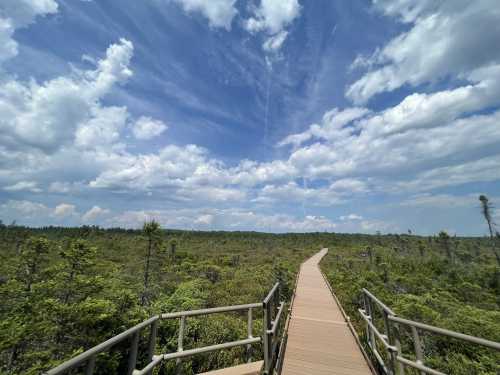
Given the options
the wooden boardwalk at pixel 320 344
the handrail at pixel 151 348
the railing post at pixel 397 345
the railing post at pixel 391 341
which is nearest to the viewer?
the handrail at pixel 151 348

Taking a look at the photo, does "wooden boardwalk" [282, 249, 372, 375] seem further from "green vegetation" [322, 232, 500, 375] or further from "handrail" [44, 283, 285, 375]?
"green vegetation" [322, 232, 500, 375]

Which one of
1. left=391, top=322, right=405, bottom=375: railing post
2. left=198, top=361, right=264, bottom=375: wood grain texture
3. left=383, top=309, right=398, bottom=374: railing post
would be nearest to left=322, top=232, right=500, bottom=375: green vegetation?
left=383, top=309, right=398, bottom=374: railing post

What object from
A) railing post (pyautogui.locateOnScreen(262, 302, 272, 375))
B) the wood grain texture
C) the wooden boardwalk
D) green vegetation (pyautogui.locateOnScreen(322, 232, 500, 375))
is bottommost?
green vegetation (pyautogui.locateOnScreen(322, 232, 500, 375))

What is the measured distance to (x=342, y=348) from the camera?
5.16 meters

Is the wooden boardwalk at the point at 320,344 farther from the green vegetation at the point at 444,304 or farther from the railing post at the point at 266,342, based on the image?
the green vegetation at the point at 444,304

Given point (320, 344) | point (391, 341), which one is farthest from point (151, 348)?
point (320, 344)

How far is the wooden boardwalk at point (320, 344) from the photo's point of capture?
438 cm

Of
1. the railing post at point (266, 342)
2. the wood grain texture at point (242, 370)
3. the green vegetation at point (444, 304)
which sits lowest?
the green vegetation at point (444, 304)

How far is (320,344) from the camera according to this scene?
17.6 feet

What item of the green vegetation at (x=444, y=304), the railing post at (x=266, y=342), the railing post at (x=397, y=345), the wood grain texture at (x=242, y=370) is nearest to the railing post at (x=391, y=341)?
the railing post at (x=397, y=345)

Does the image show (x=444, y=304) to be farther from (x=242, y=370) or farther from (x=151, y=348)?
(x=151, y=348)

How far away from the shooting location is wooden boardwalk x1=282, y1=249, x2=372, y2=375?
14.4ft

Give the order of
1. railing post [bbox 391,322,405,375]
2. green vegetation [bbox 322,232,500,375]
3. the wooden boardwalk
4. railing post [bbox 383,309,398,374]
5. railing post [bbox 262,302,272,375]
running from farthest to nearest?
green vegetation [bbox 322,232,500,375] < the wooden boardwalk < railing post [bbox 262,302,272,375] < railing post [bbox 383,309,398,374] < railing post [bbox 391,322,405,375]

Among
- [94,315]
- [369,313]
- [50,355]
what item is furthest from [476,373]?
[50,355]
